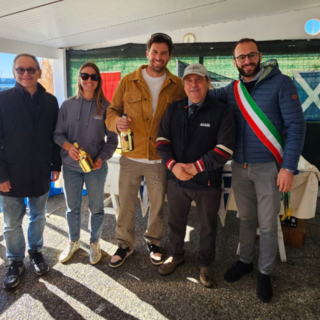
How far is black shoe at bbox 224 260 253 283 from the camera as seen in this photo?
1917 millimetres

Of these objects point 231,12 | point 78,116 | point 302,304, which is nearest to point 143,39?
point 231,12

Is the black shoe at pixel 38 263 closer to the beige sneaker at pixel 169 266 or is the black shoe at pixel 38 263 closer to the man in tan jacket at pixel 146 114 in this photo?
the man in tan jacket at pixel 146 114

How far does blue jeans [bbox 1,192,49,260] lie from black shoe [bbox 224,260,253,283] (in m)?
1.48

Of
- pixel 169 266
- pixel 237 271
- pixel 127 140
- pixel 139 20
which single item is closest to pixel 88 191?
pixel 127 140

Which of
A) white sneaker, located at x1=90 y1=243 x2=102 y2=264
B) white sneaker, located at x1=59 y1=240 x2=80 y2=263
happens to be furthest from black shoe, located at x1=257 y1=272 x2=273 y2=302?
white sneaker, located at x1=59 y1=240 x2=80 y2=263

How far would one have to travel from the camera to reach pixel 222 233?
2.69 m

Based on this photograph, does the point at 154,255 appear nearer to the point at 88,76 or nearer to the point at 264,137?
the point at 264,137

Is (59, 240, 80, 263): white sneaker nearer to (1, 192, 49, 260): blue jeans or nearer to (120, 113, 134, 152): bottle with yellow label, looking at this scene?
(1, 192, 49, 260): blue jeans

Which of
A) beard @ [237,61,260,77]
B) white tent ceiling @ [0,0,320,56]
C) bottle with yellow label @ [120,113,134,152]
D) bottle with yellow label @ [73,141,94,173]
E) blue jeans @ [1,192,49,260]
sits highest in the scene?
white tent ceiling @ [0,0,320,56]

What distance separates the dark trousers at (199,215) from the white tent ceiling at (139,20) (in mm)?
2019

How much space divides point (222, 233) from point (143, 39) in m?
3.03

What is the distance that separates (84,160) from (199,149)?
2.66 feet

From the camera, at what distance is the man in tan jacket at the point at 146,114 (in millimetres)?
1861

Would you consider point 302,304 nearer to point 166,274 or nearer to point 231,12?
point 166,274
